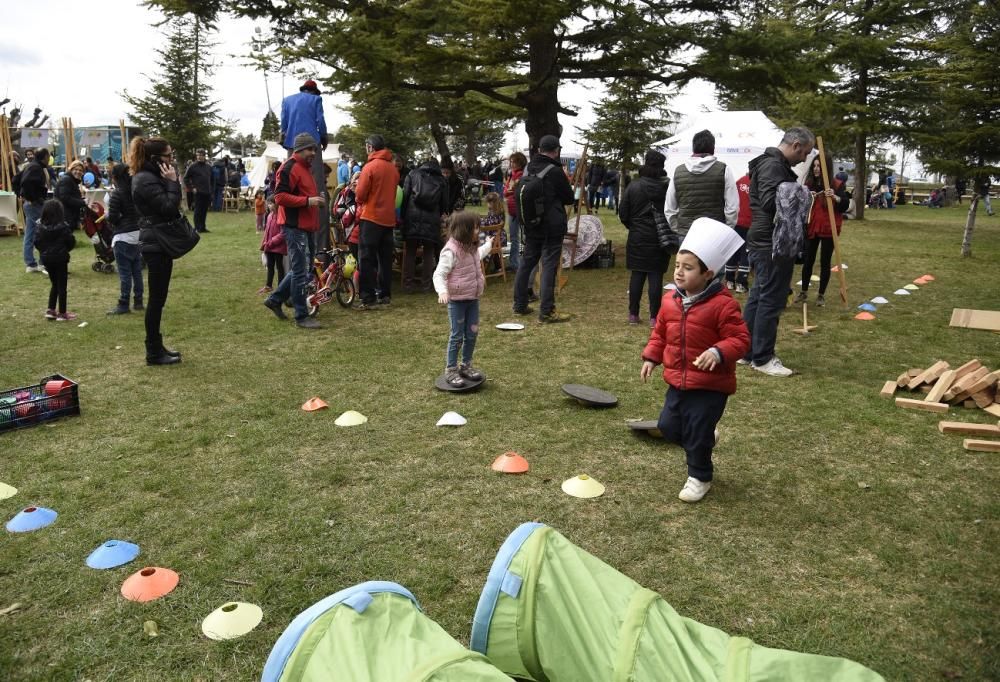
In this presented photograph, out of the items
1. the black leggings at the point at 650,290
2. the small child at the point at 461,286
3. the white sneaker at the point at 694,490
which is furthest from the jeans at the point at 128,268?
the white sneaker at the point at 694,490

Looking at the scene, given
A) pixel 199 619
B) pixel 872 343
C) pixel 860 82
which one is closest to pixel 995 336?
pixel 872 343

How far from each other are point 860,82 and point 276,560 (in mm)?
24624

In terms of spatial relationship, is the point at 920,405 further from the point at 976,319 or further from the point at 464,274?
the point at 464,274

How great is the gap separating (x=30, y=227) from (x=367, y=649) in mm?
12526

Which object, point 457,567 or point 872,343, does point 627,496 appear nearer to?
point 457,567

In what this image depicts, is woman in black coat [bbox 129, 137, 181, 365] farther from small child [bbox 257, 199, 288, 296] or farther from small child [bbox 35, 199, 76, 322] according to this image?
small child [bbox 257, 199, 288, 296]

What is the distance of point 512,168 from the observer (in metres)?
11.4

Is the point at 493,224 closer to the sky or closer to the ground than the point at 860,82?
closer to the ground

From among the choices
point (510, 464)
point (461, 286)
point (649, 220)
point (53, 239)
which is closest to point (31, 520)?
point (510, 464)

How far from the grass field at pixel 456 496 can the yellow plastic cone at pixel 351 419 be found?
0.29 feet

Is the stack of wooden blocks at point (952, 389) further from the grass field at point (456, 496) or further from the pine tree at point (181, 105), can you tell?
the pine tree at point (181, 105)

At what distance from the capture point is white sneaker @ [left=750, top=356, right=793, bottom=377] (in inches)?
262

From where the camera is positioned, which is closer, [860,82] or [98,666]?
[98,666]

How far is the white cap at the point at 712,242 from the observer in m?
3.95
